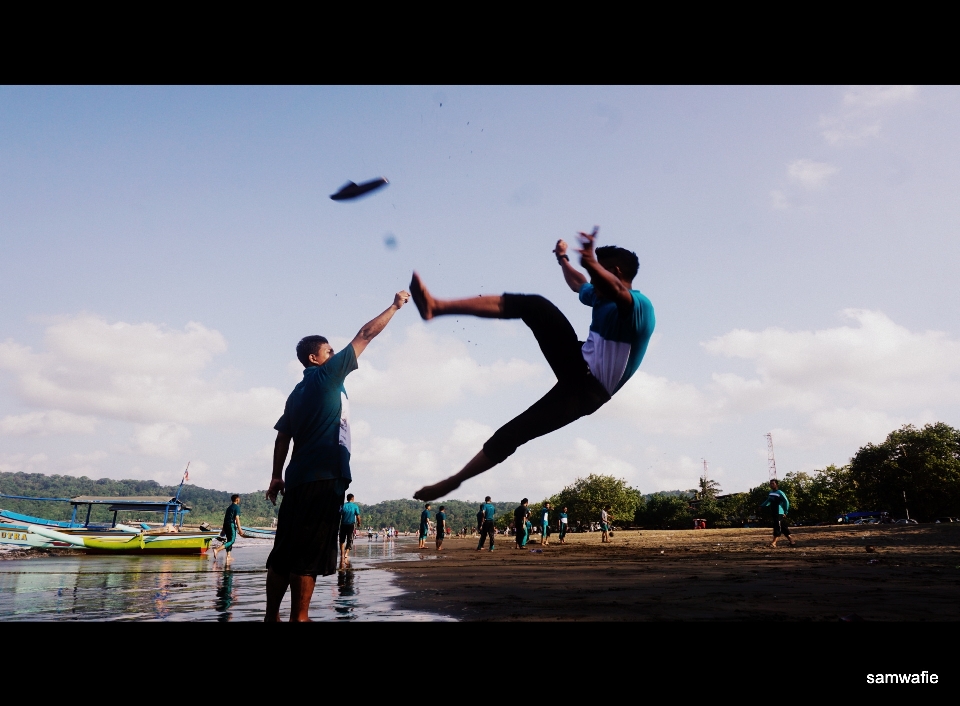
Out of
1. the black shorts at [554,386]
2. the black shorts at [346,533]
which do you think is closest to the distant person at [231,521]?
the black shorts at [346,533]

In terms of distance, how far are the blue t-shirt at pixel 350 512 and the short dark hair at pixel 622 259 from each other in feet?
31.6

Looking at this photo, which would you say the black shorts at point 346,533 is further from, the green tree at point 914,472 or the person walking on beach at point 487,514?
the green tree at point 914,472

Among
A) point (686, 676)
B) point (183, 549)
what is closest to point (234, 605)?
point (686, 676)

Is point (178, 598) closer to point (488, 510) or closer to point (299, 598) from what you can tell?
point (299, 598)

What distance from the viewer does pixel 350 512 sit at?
12.3 m

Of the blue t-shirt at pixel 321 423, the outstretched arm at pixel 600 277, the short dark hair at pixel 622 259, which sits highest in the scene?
the short dark hair at pixel 622 259

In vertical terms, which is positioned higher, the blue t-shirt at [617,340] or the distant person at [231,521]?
the blue t-shirt at [617,340]

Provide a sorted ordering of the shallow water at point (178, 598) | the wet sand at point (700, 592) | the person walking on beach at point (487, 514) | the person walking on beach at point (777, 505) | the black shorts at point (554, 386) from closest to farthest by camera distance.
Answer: the black shorts at point (554, 386) → the wet sand at point (700, 592) → the shallow water at point (178, 598) → the person walking on beach at point (777, 505) → the person walking on beach at point (487, 514)

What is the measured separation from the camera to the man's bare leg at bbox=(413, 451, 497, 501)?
378cm

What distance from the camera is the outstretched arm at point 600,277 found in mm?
3709


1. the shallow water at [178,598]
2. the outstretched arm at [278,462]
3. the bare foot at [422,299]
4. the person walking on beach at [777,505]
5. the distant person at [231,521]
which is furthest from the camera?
the person walking on beach at [777,505]

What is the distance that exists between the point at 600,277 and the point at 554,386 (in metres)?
0.82
